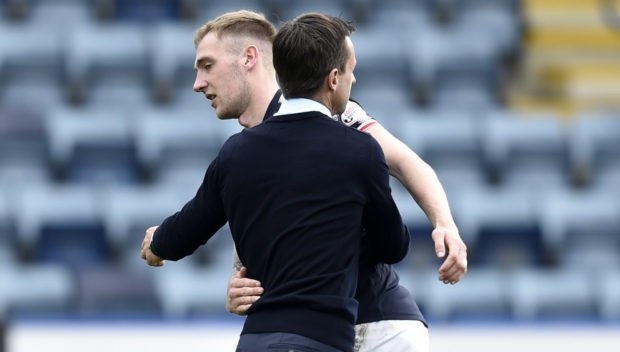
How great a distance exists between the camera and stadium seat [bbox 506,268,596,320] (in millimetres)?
6730

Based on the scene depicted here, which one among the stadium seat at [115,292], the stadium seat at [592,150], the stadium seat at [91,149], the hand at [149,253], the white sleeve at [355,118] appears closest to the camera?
the hand at [149,253]

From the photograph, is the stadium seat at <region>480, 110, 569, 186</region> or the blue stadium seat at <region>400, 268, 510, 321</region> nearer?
the blue stadium seat at <region>400, 268, 510, 321</region>

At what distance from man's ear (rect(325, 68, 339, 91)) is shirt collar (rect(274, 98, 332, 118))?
0.04 meters

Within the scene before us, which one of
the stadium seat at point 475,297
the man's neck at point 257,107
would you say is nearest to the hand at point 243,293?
the man's neck at point 257,107

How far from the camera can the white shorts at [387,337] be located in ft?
9.12

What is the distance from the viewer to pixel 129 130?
24.9ft

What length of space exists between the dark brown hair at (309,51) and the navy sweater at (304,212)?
0.24 feet

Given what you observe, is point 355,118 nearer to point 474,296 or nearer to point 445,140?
point 474,296

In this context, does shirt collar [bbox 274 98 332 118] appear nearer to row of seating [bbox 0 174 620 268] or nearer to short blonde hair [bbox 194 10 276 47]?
short blonde hair [bbox 194 10 276 47]

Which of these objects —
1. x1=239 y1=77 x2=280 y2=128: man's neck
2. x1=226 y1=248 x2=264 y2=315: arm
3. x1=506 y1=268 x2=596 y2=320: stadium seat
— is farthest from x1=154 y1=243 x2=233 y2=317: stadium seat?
x1=226 y1=248 x2=264 y2=315: arm

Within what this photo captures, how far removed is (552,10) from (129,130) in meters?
3.61


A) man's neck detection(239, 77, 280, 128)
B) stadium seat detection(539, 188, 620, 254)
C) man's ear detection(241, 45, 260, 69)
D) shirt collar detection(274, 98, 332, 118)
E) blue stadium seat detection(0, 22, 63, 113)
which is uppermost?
blue stadium seat detection(0, 22, 63, 113)

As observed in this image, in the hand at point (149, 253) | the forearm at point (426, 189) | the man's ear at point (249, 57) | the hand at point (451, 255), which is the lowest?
the hand at point (451, 255)

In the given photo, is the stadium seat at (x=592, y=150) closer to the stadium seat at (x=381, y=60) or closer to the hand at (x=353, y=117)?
the stadium seat at (x=381, y=60)
